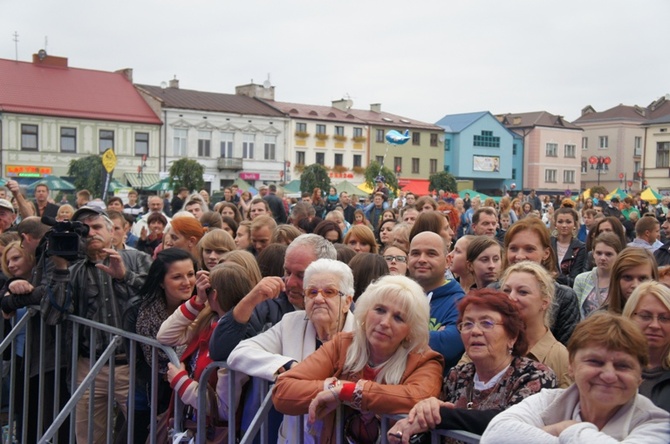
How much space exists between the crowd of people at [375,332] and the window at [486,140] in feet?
210

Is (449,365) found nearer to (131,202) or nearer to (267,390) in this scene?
(267,390)

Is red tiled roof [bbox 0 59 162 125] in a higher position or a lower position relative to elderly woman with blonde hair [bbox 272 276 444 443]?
higher

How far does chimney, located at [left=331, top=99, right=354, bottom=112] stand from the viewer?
64.1 m

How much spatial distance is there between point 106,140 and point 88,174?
8851mm

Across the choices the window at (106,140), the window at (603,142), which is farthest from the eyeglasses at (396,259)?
the window at (603,142)

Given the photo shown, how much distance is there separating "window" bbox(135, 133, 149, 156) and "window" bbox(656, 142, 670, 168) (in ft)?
138

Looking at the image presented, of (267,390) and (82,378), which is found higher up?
(267,390)

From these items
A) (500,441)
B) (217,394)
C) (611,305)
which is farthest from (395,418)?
(611,305)

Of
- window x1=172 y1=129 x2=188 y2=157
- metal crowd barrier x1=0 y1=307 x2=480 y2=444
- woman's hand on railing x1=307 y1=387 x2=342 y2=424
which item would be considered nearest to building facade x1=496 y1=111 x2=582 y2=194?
window x1=172 y1=129 x2=188 y2=157

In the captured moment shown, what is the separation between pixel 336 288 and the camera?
3699mm

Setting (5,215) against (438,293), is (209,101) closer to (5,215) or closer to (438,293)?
(5,215)

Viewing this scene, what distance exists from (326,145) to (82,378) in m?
54.9

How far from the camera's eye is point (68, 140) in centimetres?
4784

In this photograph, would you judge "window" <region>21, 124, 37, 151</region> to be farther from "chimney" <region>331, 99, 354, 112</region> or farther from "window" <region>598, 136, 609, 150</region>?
"window" <region>598, 136, 609, 150</region>
